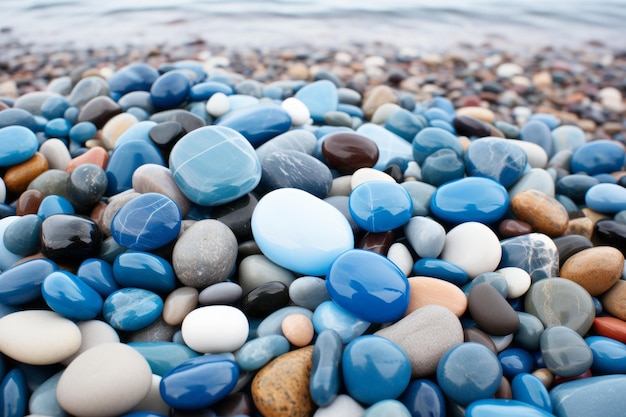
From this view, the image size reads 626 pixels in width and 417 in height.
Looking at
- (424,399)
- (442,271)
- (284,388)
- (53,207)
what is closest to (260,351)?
(284,388)

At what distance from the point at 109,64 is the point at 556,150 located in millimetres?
4257

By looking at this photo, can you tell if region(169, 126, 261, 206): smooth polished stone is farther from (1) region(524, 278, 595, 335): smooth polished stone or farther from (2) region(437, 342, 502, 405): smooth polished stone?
(1) region(524, 278, 595, 335): smooth polished stone

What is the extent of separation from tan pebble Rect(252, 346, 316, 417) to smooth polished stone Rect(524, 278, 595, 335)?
33.0 inches

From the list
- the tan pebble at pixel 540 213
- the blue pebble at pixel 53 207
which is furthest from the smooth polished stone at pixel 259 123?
the tan pebble at pixel 540 213

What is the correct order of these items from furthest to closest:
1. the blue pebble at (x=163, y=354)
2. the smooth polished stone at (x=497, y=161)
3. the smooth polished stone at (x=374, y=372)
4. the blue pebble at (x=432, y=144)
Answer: the blue pebble at (x=432, y=144) < the smooth polished stone at (x=497, y=161) < the blue pebble at (x=163, y=354) < the smooth polished stone at (x=374, y=372)

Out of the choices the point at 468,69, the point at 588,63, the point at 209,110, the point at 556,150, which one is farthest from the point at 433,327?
the point at 588,63

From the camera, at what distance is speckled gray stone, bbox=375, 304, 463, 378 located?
140cm

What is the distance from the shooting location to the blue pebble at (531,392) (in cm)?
132

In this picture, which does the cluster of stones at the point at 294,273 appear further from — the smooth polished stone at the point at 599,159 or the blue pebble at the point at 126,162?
the smooth polished stone at the point at 599,159

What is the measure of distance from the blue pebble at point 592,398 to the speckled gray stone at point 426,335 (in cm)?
32

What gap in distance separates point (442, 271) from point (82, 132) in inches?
75.4

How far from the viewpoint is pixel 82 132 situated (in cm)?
238

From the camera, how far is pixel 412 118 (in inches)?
101

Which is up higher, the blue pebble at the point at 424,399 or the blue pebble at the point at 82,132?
the blue pebble at the point at 82,132
